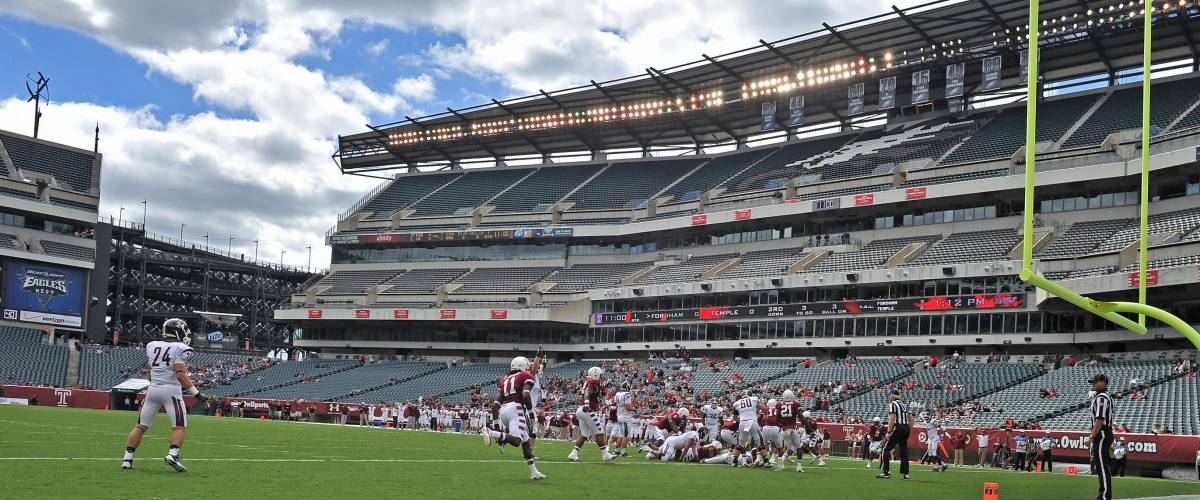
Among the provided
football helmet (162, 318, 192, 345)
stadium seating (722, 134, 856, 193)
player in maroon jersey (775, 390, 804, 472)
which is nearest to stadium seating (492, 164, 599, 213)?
stadium seating (722, 134, 856, 193)

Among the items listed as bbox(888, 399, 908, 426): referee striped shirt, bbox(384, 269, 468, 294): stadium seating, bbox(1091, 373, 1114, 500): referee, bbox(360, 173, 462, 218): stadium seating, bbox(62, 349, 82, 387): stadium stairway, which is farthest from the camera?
bbox(360, 173, 462, 218): stadium seating

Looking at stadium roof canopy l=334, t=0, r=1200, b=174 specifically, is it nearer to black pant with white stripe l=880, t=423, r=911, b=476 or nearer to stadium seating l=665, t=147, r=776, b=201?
stadium seating l=665, t=147, r=776, b=201

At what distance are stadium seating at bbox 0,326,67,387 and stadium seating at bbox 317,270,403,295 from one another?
20436 millimetres

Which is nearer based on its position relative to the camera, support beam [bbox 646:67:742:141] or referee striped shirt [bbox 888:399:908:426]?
referee striped shirt [bbox 888:399:908:426]

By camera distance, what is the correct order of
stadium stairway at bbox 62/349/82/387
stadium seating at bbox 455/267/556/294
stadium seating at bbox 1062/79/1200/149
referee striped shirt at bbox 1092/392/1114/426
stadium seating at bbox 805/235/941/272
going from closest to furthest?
referee striped shirt at bbox 1092/392/1114/426 → stadium seating at bbox 1062/79/1200/149 → stadium seating at bbox 805/235/941/272 → stadium stairway at bbox 62/349/82/387 → stadium seating at bbox 455/267/556/294

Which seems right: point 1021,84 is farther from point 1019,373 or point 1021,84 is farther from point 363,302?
point 363,302

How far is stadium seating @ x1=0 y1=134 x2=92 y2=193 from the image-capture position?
8044cm

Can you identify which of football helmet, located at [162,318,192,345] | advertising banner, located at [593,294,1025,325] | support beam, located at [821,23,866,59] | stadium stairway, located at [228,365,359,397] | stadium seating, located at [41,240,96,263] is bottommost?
stadium stairway, located at [228,365,359,397]

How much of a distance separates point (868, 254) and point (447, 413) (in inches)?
995

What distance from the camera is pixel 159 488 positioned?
12.6 meters

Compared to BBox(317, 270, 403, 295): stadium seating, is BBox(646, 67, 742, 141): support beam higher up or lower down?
higher up

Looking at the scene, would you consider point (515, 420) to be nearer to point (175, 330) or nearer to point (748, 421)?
point (175, 330)

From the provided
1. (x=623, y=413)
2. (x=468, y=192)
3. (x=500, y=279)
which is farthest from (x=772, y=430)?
(x=468, y=192)

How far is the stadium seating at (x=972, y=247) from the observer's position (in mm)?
53719
